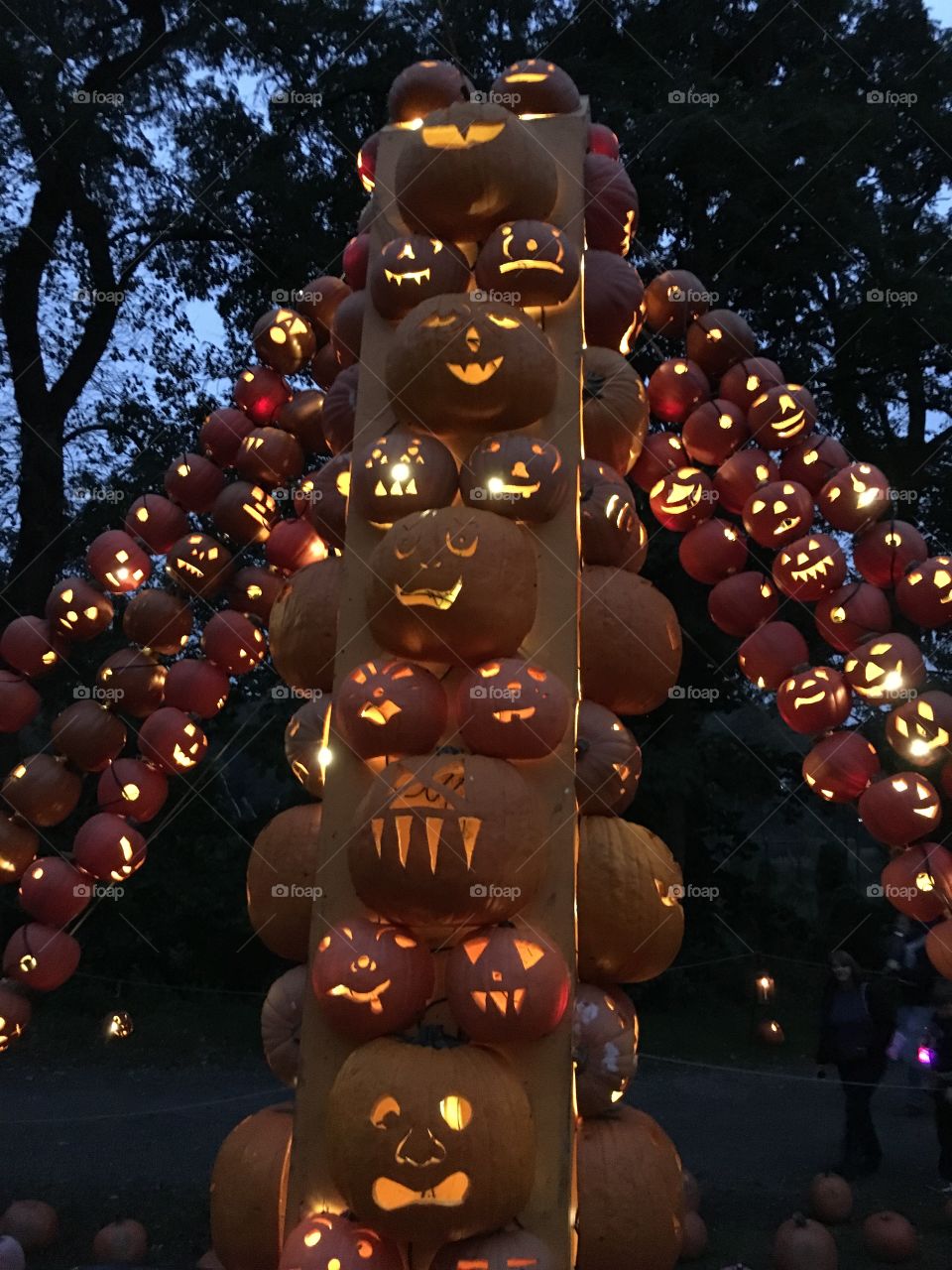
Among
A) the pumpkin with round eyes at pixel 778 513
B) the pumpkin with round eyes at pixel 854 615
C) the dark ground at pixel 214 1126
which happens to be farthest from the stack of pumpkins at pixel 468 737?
the dark ground at pixel 214 1126

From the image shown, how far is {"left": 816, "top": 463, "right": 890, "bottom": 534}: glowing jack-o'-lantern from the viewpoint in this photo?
451cm

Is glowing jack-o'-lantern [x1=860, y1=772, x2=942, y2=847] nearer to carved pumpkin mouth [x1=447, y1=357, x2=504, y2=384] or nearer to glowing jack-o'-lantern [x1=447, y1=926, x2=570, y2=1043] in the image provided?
glowing jack-o'-lantern [x1=447, y1=926, x2=570, y2=1043]

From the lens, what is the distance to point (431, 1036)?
3334mm

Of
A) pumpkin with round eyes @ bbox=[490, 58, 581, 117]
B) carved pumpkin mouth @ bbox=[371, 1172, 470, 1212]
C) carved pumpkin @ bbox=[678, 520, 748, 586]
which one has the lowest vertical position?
carved pumpkin mouth @ bbox=[371, 1172, 470, 1212]

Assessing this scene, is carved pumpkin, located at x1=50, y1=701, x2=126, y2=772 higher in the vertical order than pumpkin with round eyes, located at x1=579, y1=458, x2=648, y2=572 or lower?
lower

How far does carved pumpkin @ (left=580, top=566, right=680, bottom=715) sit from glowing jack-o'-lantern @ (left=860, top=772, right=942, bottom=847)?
36.8 inches

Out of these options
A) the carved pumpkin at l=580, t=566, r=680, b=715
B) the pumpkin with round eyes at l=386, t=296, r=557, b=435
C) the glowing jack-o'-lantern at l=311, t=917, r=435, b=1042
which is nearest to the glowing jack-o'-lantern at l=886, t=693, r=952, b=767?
the carved pumpkin at l=580, t=566, r=680, b=715

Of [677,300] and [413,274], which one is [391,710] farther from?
[677,300]

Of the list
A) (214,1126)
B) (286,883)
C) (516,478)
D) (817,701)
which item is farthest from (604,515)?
(214,1126)

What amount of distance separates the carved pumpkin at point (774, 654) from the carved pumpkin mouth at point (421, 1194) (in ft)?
8.07

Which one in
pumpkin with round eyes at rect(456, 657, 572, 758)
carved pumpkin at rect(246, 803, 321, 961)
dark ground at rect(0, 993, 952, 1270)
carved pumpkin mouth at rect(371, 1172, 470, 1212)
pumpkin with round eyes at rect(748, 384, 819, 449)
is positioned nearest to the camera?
carved pumpkin mouth at rect(371, 1172, 470, 1212)

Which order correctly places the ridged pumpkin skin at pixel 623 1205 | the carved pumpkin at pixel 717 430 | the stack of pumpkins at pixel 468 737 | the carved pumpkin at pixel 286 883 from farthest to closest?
the carved pumpkin at pixel 717 430, the carved pumpkin at pixel 286 883, the ridged pumpkin skin at pixel 623 1205, the stack of pumpkins at pixel 468 737

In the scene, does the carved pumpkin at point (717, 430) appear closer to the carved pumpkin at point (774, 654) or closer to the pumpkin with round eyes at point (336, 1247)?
the carved pumpkin at point (774, 654)

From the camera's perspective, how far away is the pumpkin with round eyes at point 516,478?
3.77 metres
